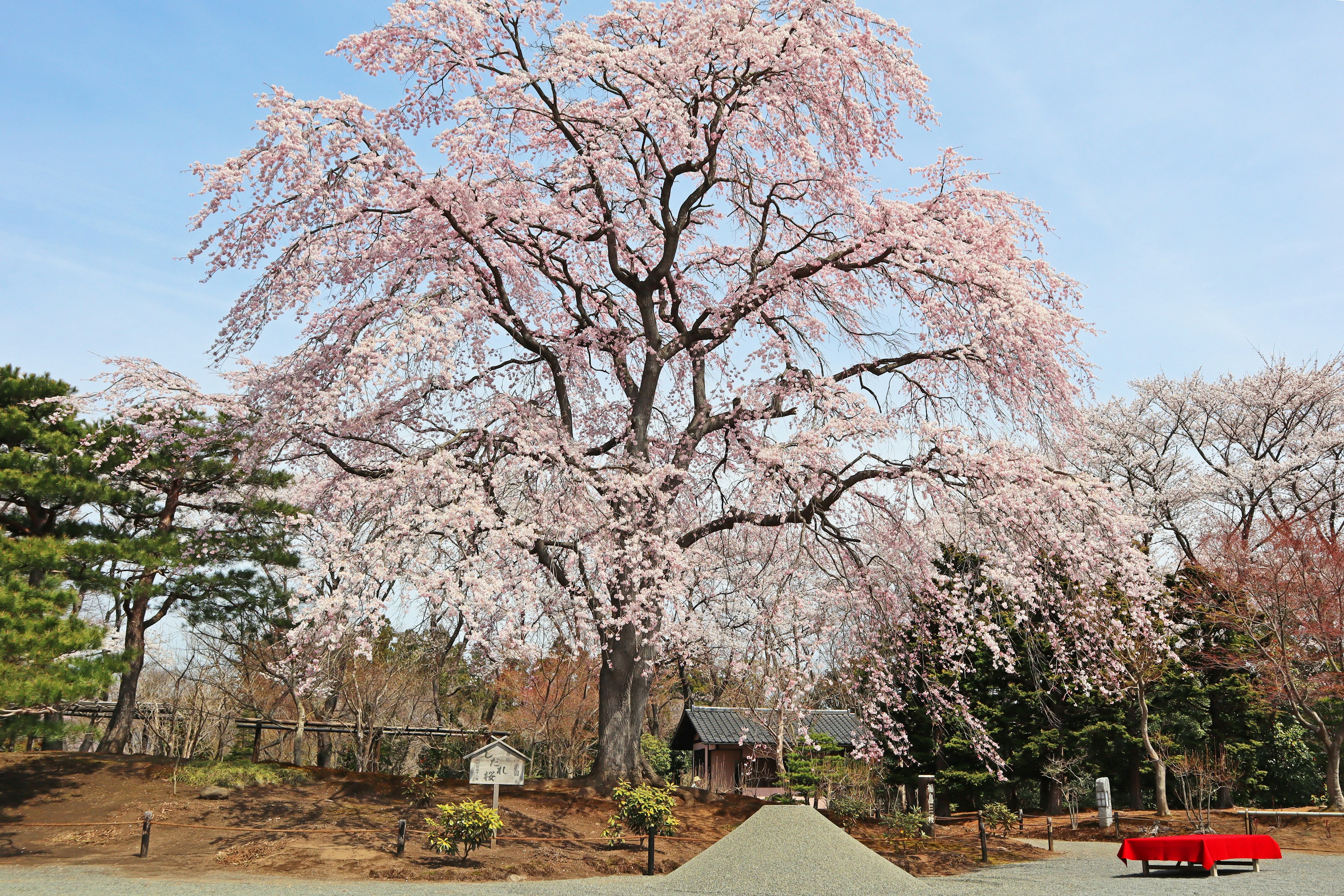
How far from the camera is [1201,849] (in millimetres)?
11531

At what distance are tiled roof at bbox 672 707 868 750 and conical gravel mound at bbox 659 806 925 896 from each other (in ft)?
54.2

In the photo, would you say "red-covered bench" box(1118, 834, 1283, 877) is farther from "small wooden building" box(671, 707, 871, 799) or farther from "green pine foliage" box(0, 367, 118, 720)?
"small wooden building" box(671, 707, 871, 799)

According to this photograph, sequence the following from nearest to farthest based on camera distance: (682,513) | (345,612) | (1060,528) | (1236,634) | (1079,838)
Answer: (345,612)
(1060,528)
(682,513)
(1079,838)
(1236,634)

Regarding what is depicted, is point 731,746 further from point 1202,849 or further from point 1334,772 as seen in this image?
point 1202,849

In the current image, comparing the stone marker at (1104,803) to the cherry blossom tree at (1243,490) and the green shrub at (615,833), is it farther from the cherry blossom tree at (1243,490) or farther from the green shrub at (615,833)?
the green shrub at (615,833)

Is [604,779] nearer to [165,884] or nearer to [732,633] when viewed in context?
[732,633]

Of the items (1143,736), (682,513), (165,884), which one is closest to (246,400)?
(165,884)

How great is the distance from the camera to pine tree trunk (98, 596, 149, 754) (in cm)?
1473

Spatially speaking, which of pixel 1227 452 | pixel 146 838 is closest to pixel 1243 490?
pixel 1227 452

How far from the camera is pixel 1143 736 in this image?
19.3 metres

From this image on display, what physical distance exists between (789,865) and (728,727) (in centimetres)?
2061

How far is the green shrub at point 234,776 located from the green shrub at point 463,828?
4.36 m

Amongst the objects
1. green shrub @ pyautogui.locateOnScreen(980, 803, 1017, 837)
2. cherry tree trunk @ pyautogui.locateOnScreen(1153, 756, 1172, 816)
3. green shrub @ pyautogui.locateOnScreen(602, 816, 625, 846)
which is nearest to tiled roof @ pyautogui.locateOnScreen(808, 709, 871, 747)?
green shrub @ pyautogui.locateOnScreen(980, 803, 1017, 837)

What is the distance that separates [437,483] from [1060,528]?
8053 millimetres
